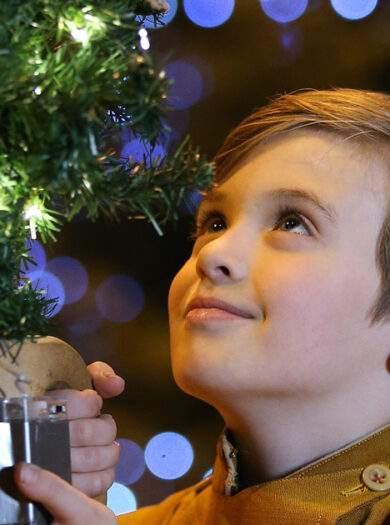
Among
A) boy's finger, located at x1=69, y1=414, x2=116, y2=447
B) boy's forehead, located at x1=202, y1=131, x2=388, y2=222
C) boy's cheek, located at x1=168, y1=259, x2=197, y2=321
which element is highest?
boy's forehead, located at x1=202, y1=131, x2=388, y2=222

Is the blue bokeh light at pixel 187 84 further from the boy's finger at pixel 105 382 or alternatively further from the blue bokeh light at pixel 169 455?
the boy's finger at pixel 105 382

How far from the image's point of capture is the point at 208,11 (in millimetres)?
1402

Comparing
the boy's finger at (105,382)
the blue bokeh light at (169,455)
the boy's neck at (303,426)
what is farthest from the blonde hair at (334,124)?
the blue bokeh light at (169,455)

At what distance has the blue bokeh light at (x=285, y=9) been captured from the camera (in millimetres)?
1432

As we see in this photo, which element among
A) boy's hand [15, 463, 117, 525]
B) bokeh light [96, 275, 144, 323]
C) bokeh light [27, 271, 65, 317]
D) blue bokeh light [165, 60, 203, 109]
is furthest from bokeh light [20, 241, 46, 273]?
boy's hand [15, 463, 117, 525]

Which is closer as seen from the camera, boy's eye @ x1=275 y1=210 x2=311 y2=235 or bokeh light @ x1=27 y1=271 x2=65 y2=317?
boy's eye @ x1=275 y1=210 x2=311 y2=235

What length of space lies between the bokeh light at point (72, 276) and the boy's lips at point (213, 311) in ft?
2.16

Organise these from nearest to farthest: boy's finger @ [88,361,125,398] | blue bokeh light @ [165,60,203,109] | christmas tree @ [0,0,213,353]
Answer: christmas tree @ [0,0,213,353] < boy's finger @ [88,361,125,398] < blue bokeh light @ [165,60,203,109]

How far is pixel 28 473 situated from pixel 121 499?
998 mm

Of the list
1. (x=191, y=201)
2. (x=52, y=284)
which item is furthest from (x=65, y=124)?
(x=52, y=284)

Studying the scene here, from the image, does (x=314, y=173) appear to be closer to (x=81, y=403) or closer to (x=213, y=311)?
(x=213, y=311)

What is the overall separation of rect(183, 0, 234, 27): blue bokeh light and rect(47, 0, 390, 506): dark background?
0.01 m

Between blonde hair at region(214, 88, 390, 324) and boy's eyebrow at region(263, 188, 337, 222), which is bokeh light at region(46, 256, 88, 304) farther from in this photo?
boy's eyebrow at region(263, 188, 337, 222)

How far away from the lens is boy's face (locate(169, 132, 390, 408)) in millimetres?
765
